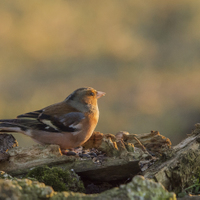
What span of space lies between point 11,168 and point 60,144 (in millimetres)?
753

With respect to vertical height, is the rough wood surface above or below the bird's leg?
below

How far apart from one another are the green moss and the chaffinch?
803 mm

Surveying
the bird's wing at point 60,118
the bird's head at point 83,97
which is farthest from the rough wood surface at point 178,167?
the bird's head at point 83,97

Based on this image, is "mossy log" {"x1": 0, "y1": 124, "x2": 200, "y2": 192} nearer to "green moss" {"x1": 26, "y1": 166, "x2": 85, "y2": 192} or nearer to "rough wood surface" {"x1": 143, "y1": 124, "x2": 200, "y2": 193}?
"rough wood surface" {"x1": 143, "y1": 124, "x2": 200, "y2": 193}

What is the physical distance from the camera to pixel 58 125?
3.89 m

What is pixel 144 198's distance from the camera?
1.68m

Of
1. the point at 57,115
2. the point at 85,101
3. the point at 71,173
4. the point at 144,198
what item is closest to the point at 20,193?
the point at 144,198

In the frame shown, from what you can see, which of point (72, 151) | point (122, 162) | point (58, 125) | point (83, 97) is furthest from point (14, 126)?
point (122, 162)

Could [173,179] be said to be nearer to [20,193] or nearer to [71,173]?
[71,173]

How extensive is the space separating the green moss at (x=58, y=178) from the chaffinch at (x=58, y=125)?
31.6 inches

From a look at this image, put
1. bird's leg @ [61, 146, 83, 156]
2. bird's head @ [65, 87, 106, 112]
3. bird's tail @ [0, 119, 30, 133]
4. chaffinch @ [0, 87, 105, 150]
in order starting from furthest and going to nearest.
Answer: bird's head @ [65, 87, 106, 112] → bird's tail @ [0, 119, 30, 133] → chaffinch @ [0, 87, 105, 150] → bird's leg @ [61, 146, 83, 156]

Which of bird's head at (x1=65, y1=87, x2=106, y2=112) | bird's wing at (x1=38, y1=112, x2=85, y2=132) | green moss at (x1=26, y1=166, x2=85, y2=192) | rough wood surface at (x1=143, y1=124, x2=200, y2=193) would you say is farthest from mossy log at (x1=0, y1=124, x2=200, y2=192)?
bird's head at (x1=65, y1=87, x2=106, y2=112)

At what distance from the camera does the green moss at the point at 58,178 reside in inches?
112

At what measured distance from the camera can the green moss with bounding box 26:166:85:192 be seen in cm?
283
